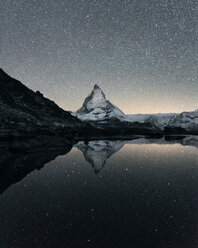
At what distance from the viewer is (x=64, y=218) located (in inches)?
567

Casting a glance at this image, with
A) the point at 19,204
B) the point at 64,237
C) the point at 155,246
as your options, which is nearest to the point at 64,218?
the point at 64,237

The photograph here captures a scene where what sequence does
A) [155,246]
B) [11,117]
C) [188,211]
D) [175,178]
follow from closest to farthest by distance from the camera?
[155,246]
[188,211]
[175,178]
[11,117]

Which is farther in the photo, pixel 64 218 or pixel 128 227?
pixel 64 218

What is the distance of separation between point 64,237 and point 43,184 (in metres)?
12.1

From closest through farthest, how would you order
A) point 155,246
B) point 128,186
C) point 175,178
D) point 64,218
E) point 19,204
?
point 155,246
point 64,218
point 19,204
point 128,186
point 175,178

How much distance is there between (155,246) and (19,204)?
30.9 ft

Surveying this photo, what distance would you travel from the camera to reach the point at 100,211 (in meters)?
15.8

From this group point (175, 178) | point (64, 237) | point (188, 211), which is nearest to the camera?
point (64, 237)

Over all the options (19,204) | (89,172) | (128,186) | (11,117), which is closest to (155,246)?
(19,204)

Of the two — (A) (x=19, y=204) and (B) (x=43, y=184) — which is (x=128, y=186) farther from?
(A) (x=19, y=204)

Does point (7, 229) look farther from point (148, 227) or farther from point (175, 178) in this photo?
point (175, 178)

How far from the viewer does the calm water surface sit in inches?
456

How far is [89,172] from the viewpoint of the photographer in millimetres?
30062

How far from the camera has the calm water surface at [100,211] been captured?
11.6 meters
